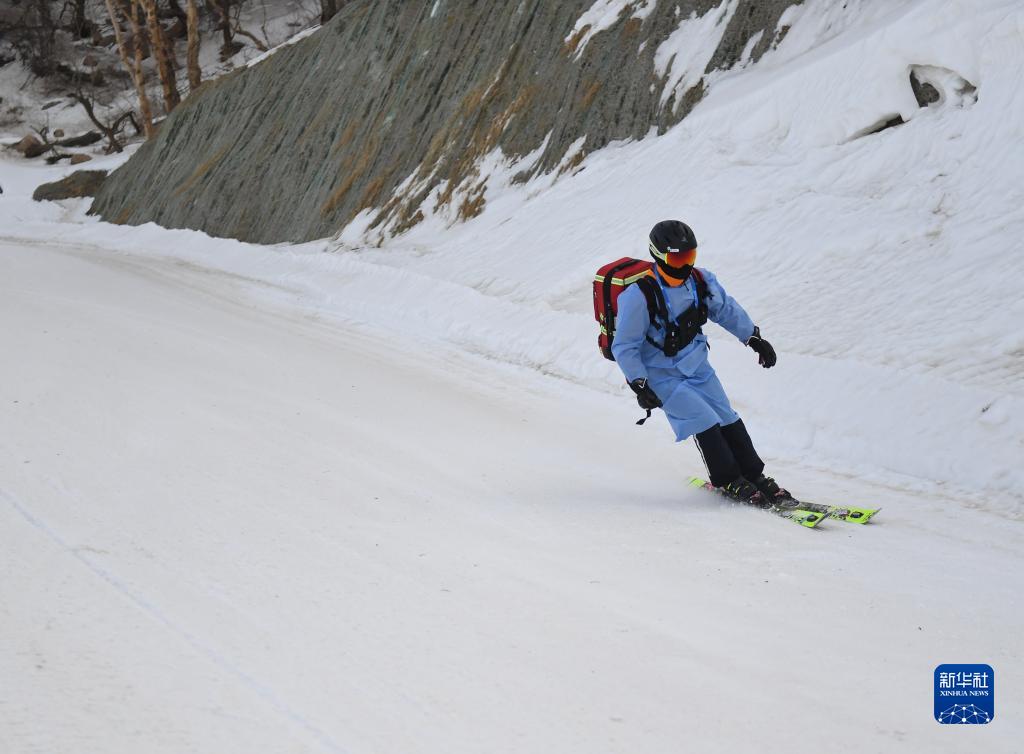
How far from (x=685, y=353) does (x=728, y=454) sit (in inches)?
24.7

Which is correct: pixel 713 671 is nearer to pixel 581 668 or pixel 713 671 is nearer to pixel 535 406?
pixel 581 668

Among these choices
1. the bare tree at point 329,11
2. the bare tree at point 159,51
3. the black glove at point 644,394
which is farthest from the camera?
the bare tree at point 329,11

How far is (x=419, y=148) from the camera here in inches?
725

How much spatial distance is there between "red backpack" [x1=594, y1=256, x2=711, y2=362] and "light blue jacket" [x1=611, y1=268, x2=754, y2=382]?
38mm

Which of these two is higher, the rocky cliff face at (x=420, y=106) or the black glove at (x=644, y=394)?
the rocky cliff face at (x=420, y=106)

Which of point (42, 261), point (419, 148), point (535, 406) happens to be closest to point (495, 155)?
point (419, 148)

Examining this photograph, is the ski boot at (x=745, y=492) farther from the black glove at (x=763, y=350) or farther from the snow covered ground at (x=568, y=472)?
the black glove at (x=763, y=350)

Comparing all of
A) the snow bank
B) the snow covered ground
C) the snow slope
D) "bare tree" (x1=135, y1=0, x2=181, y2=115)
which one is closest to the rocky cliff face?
the snow bank

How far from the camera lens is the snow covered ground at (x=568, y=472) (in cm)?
295

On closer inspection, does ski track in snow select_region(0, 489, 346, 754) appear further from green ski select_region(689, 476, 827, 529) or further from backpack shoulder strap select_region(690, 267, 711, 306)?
backpack shoulder strap select_region(690, 267, 711, 306)

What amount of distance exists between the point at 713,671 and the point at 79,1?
5014 centimetres

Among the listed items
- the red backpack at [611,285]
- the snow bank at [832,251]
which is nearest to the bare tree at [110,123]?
the snow bank at [832,251]

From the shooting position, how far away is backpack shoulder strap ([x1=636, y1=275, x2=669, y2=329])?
5777 millimetres

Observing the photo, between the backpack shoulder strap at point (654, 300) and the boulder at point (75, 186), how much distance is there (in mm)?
32301
